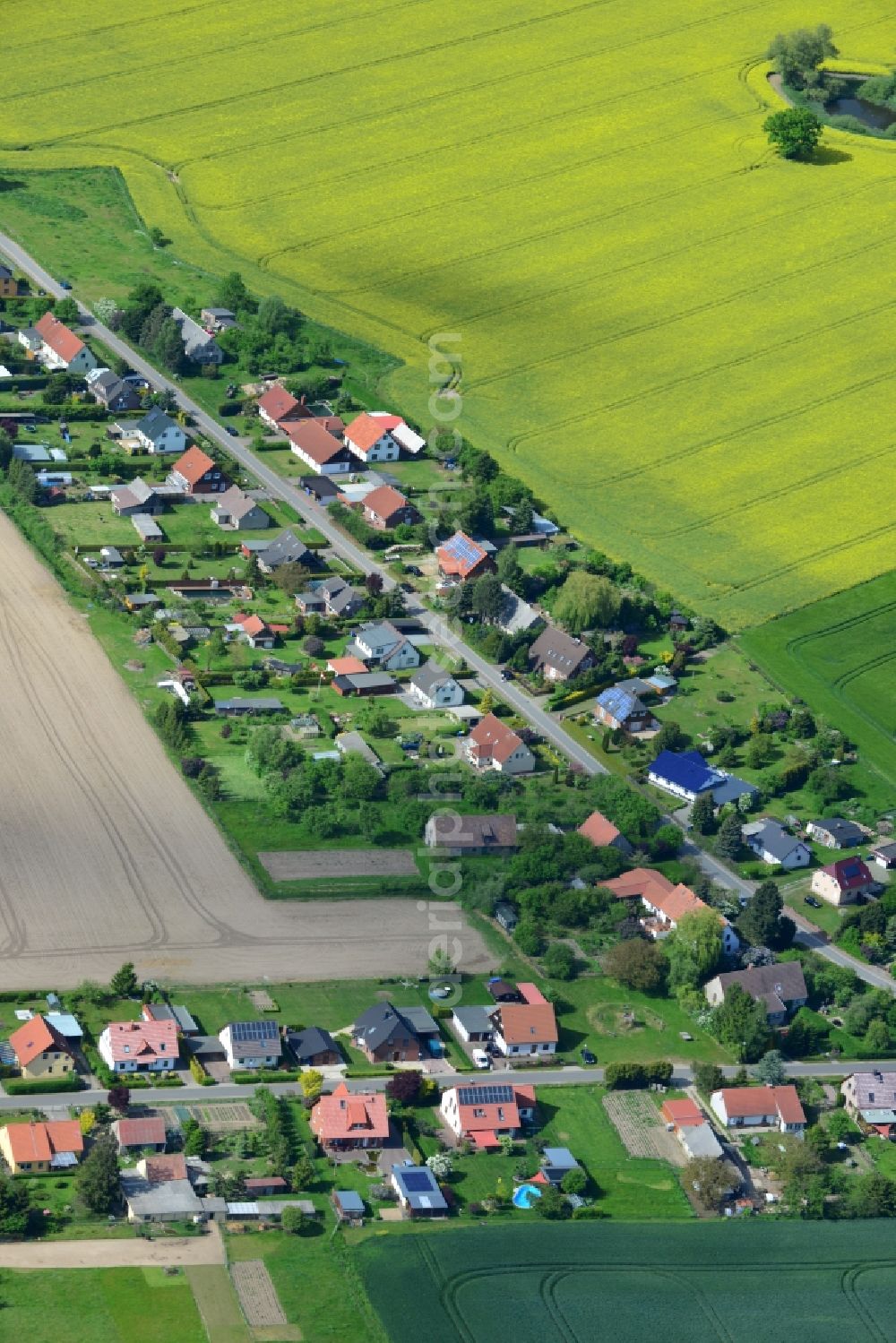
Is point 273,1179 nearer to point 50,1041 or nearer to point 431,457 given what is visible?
point 50,1041

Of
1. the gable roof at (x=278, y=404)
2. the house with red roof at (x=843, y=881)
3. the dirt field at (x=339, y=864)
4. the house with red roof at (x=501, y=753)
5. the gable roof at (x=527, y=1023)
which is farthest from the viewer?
the gable roof at (x=278, y=404)

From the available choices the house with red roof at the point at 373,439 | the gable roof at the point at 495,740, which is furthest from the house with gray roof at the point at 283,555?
the gable roof at the point at 495,740

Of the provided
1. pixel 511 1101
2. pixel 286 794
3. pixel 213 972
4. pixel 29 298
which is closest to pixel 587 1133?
pixel 511 1101

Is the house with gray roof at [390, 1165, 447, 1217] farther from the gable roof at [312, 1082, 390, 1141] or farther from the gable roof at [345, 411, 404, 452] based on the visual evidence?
the gable roof at [345, 411, 404, 452]

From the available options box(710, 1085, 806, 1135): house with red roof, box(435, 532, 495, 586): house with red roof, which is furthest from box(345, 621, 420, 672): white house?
box(710, 1085, 806, 1135): house with red roof

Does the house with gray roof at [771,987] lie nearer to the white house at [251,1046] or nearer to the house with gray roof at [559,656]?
the white house at [251,1046]

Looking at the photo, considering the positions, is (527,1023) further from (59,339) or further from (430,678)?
(59,339)
